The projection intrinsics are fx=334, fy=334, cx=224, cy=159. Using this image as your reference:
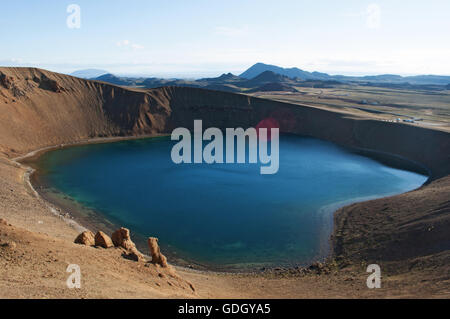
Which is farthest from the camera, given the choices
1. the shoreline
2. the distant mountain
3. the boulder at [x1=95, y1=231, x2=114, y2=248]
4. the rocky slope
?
the distant mountain

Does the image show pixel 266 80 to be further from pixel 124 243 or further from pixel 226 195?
pixel 124 243

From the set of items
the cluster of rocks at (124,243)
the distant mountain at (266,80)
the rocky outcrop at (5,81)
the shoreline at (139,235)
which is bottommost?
the shoreline at (139,235)

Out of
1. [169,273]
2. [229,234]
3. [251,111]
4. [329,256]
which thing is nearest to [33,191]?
[229,234]

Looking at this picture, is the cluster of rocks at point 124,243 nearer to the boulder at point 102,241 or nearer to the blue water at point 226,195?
the boulder at point 102,241

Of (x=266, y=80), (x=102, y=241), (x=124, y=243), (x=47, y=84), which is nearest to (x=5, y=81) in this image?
(x=47, y=84)

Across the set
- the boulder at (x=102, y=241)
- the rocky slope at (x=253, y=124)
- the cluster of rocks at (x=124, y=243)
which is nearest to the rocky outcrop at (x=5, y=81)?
the rocky slope at (x=253, y=124)

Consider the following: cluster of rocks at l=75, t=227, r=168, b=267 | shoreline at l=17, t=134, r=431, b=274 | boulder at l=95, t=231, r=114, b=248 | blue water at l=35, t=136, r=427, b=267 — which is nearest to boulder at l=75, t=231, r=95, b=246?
cluster of rocks at l=75, t=227, r=168, b=267

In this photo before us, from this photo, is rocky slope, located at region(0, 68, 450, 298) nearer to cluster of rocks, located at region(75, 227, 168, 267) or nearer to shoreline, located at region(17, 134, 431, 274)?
shoreline, located at region(17, 134, 431, 274)
